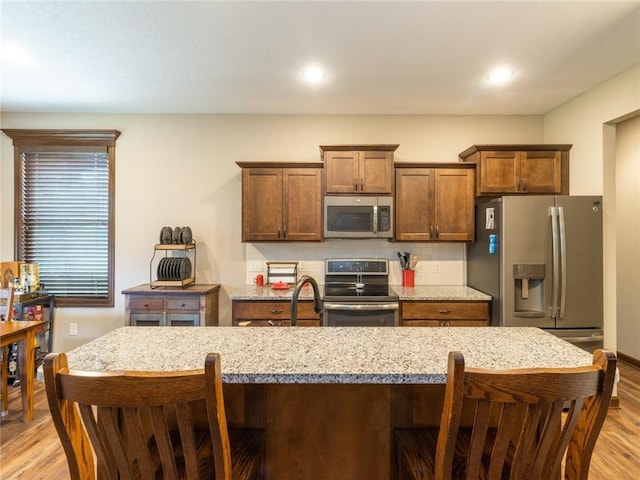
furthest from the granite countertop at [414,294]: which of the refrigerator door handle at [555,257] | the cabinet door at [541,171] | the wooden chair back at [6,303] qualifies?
the wooden chair back at [6,303]

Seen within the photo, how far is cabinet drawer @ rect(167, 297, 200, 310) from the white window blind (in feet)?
3.34

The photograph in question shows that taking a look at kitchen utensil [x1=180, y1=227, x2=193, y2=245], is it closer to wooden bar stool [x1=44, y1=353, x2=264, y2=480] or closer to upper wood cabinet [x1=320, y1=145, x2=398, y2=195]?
upper wood cabinet [x1=320, y1=145, x2=398, y2=195]

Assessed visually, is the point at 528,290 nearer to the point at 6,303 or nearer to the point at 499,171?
the point at 499,171

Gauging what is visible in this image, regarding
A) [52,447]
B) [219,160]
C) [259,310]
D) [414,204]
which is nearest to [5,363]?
[52,447]

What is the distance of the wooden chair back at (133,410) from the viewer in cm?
84

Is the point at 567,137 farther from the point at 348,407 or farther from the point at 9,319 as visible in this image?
the point at 9,319

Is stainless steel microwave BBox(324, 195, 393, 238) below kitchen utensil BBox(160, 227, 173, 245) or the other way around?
the other way around

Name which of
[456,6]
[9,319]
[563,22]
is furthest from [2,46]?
[563,22]

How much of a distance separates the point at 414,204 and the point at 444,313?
1059mm

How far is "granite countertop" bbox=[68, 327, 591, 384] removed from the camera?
1096 millimetres

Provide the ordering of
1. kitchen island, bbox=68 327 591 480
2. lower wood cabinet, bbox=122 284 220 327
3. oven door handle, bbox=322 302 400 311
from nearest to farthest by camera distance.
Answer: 1. kitchen island, bbox=68 327 591 480
2. oven door handle, bbox=322 302 400 311
3. lower wood cabinet, bbox=122 284 220 327

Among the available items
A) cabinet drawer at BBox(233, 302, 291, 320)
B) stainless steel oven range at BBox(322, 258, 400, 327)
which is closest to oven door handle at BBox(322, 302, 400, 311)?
stainless steel oven range at BBox(322, 258, 400, 327)

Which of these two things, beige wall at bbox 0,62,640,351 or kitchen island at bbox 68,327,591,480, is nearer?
kitchen island at bbox 68,327,591,480

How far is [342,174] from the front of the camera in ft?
11.2
